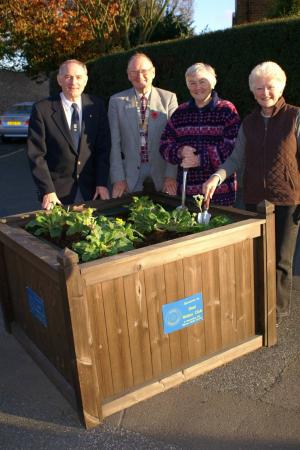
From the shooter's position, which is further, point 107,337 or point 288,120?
point 288,120

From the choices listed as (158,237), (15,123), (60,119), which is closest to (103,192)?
(60,119)

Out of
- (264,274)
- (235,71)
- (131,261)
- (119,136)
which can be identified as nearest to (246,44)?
(235,71)

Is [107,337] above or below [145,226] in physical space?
below

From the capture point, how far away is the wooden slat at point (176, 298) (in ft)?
9.64

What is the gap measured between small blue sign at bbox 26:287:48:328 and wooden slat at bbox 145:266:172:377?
727 millimetres

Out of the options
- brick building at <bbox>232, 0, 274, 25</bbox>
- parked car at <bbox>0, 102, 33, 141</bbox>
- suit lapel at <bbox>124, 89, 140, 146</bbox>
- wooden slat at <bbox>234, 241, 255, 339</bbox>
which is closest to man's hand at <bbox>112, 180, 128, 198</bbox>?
suit lapel at <bbox>124, 89, 140, 146</bbox>

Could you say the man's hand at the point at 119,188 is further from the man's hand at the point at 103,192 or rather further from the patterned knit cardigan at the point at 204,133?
the patterned knit cardigan at the point at 204,133

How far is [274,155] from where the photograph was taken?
11.0 ft

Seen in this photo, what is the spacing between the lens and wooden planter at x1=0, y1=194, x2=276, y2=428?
2.67 metres

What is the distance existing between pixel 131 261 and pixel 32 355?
1.27 meters

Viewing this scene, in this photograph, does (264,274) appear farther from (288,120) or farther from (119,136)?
(119,136)

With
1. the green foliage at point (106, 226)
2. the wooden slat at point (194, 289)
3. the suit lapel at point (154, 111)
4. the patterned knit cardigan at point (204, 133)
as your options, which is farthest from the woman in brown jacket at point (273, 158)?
the suit lapel at point (154, 111)

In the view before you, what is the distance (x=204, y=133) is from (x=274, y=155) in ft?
2.06

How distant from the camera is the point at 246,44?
25.4 ft
